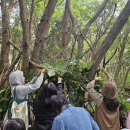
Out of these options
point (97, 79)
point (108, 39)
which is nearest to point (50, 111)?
point (97, 79)

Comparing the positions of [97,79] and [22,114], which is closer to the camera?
[22,114]

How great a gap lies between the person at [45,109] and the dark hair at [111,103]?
945 millimetres

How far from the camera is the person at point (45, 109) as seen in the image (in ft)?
17.3

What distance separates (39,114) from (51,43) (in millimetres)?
9223

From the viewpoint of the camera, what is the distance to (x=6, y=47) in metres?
8.58

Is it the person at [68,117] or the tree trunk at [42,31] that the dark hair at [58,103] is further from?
the tree trunk at [42,31]

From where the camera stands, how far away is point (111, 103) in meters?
5.67

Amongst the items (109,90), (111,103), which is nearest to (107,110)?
(111,103)

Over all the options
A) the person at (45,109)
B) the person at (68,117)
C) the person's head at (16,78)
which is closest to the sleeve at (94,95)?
the person at (45,109)

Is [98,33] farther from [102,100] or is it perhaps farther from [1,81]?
[102,100]

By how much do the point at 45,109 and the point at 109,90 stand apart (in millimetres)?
1099

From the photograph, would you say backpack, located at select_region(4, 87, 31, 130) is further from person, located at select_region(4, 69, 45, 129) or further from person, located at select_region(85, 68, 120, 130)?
person, located at select_region(85, 68, 120, 130)

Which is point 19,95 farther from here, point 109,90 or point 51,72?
point 109,90

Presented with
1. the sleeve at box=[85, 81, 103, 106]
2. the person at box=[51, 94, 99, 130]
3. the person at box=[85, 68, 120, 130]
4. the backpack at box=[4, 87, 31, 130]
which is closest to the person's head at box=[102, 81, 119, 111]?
the person at box=[85, 68, 120, 130]
